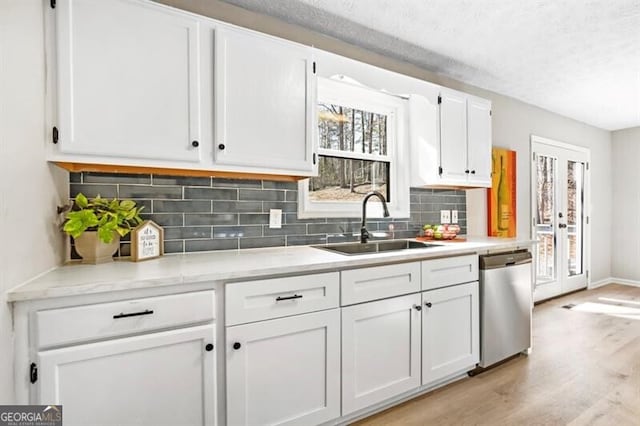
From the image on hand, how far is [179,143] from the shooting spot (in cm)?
162

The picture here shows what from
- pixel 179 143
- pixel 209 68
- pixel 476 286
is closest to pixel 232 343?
pixel 179 143

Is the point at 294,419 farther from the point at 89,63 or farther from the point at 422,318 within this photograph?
the point at 89,63

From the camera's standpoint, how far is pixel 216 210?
2027mm

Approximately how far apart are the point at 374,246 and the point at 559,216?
3507mm

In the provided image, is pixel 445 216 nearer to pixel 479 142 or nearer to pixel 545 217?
pixel 479 142

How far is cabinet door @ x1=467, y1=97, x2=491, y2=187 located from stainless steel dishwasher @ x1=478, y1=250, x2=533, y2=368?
0.72 meters

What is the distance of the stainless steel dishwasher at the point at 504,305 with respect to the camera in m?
2.35

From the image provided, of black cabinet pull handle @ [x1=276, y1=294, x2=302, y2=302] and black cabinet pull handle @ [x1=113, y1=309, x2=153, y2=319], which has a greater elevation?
black cabinet pull handle @ [x1=113, y1=309, x2=153, y2=319]

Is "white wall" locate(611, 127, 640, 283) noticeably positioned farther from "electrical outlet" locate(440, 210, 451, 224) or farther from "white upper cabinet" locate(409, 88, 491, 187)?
"electrical outlet" locate(440, 210, 451, 224)

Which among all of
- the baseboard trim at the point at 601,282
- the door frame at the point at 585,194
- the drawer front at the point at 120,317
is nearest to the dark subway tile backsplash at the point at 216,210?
the drawer front at the point at 120,317

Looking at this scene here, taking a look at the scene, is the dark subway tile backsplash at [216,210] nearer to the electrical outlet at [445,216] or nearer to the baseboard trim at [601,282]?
the electrical outlet at [445,216]

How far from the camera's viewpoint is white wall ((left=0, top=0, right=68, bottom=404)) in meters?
1.04

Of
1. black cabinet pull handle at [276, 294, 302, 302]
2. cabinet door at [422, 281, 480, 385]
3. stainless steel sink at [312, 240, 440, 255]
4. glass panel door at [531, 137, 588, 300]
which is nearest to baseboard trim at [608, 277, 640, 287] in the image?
glass panel door at [531, 137, 588, 300]

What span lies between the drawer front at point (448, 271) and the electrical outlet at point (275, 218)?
96cm
